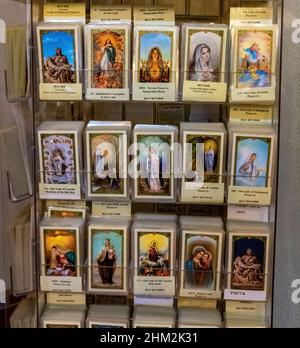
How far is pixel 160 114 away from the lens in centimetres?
167

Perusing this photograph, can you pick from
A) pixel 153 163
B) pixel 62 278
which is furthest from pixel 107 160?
pixel 62 278

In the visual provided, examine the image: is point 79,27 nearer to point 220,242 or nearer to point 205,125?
point 205,125

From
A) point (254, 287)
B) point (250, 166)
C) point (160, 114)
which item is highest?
point (160, 114)

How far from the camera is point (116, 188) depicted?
160 cm

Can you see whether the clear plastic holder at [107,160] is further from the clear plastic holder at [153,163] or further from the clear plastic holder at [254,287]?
the clear plastic holder at [254,287]

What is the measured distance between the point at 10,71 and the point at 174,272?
0.80 meters

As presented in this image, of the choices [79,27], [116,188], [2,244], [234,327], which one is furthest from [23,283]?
[79,27]

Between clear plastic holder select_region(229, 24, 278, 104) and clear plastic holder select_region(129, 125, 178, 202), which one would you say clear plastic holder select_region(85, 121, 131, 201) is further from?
clear plastic holder select_region(229, 24, 278, 104)

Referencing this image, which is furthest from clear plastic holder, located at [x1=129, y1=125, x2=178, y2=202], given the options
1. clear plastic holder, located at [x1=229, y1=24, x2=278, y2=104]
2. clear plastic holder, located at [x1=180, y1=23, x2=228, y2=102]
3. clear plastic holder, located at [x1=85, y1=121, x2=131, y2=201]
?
clear plastic holder, located at [x1=229, y1=24, x2=278, y2=104]

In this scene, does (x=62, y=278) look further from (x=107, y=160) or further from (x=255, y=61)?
(x=255, y=61)

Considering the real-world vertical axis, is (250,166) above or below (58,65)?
below

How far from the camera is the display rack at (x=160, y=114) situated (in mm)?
1578

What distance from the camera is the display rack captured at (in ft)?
5.18

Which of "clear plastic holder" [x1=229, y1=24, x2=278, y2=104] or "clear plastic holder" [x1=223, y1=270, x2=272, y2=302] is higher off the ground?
"clear plastic holder" [x1=229, y1=24, x2=278, y2=104]
